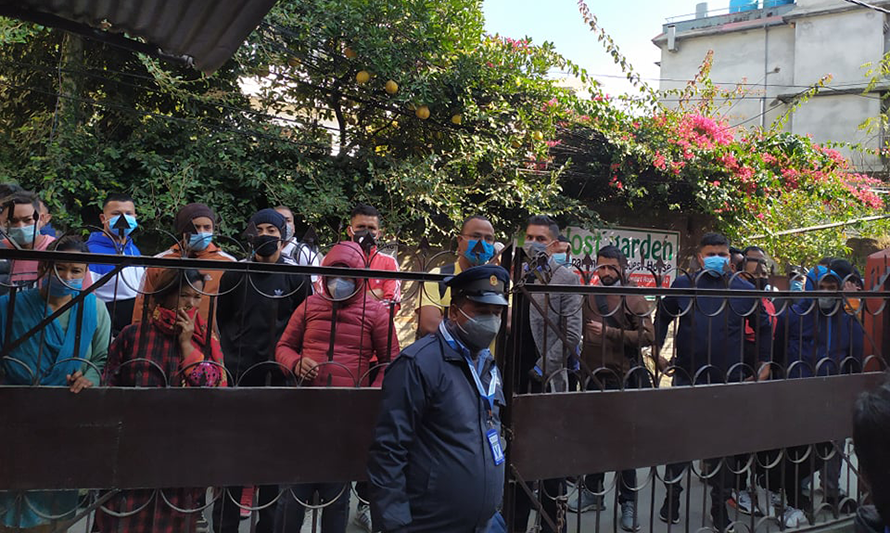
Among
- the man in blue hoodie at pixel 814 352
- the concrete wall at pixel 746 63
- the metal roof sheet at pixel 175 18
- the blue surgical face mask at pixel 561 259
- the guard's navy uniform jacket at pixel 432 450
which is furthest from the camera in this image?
the concrete wall at pixel 746 63

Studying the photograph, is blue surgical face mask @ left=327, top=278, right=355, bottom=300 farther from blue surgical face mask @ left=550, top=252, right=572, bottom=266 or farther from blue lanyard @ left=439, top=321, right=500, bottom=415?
blue surgical face mask @ left=550, top=252, right=572, bottom=266

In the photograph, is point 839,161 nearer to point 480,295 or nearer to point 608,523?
point 608,523

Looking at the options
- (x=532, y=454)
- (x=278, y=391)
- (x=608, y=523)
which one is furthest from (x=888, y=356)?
(x=278, y=391)

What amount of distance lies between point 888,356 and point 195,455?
171 inches

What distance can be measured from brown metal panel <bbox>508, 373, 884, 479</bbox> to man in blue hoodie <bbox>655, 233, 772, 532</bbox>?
0.15 meters

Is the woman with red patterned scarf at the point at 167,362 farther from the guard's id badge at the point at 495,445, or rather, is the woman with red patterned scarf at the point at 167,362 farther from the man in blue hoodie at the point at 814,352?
the man in blue hoodie at the point at 814,352

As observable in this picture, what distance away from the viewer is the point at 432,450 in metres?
2.30

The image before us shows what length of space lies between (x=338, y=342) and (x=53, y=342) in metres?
1.18

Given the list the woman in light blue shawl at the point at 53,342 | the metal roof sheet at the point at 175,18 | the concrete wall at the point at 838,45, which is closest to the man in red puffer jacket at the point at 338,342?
the woman in light blue shawl at the point at 53,342

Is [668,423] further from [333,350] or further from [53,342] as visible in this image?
[53,342]

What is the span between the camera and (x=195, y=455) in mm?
2383

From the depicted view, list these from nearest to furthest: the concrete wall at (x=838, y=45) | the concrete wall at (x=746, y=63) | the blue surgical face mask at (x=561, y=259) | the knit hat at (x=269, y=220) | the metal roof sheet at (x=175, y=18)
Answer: the metal roof sheet at (x=175, y=18)
the knit hat at (x=269, y=220)
the blue surgical face mask at (x=561, y=259)
the concrete wall at (x=838, y=45)
the concrete wall at (x=746, y=63)

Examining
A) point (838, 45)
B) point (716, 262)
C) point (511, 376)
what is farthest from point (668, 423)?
point (838, 45)

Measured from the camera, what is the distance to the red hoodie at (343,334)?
2.84 meters
